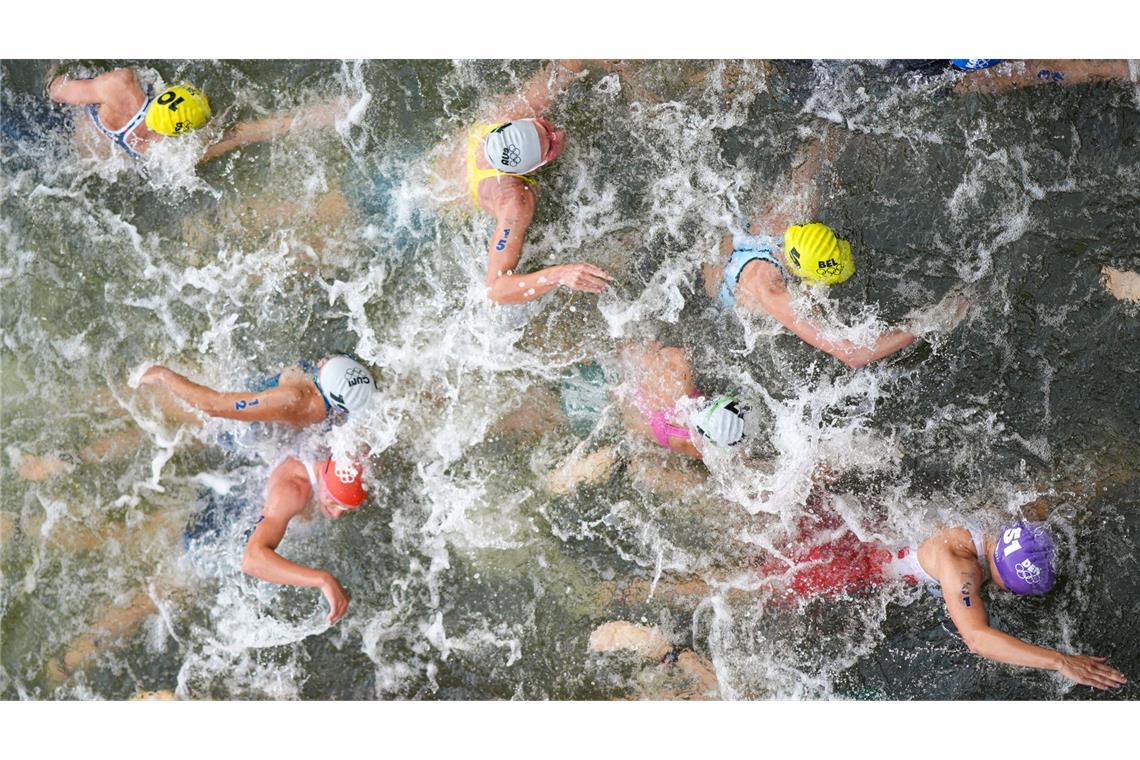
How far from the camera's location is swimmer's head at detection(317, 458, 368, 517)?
20.1 ft

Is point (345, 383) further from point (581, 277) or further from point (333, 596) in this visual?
point (581, 277)

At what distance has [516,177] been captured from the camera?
6.11m

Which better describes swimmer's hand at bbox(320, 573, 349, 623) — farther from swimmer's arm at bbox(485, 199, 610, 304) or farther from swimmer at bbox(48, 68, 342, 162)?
swimmer at bbox(48, 68, 342, 162)

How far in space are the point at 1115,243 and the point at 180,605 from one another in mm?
6839

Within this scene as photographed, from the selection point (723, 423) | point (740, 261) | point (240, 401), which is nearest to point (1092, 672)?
point (723, 423)

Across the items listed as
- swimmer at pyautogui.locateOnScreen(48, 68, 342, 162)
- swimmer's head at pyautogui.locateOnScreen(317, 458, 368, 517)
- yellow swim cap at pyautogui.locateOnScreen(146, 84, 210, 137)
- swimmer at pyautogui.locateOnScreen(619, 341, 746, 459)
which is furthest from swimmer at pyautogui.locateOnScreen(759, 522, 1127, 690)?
yellow swim cap at pyautogui.locateOnScreen(146, 84, 210, 137)

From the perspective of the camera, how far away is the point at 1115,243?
239 inches

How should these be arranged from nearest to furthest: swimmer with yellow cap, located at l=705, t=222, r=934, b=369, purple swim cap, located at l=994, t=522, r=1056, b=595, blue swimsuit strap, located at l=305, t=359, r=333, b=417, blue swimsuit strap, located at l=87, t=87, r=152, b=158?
purple swim cap, located at l=994, t=522, r=1056, b=595 < swimmer with yellow cap, located at l=705, t=222, r=934, b=369 < blue swimsuit strap, located at l=305, t=359, r=333, b=417 < blue swimsuit strap, located at l=87, t=87, r=152, b=158

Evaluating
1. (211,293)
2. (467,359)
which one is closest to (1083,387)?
(467,359)

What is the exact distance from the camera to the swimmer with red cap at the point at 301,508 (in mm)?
5934

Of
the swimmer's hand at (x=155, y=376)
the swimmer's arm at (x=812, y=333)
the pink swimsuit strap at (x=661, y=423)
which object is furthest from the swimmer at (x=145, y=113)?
the swimmer's arm at (x=812, y=333)

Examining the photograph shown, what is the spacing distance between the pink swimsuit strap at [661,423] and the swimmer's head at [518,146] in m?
1.69

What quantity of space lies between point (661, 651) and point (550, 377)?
2.02 m

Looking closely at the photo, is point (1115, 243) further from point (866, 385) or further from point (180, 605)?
point (180, 605)
